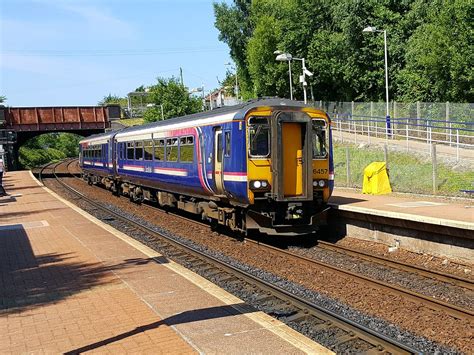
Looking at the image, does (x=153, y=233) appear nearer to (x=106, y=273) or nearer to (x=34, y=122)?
(x=106, y=273)

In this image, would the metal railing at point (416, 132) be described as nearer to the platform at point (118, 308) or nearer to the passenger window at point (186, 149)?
the passenger window at point (186, 149)

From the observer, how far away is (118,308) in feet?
22.8

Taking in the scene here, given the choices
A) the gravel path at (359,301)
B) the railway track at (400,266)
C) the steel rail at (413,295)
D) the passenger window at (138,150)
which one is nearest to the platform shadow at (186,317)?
the gravel path at (359,301)

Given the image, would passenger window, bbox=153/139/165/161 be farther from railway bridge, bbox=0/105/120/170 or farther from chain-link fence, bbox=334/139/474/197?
railway bridge, bbox=0/105/120/170

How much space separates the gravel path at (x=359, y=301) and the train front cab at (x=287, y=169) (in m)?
1.00

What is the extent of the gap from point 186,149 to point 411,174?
7798 millimetres

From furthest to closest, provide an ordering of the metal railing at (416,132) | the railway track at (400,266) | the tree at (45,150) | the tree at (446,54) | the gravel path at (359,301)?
1. the tree at (45,150)
2. the tree at (446,54)
3. the metal railing at (416,132)
4. the railway track at (400,266)
5. the gravel path at (359,301)

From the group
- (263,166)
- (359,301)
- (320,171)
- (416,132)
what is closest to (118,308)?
(359,301)

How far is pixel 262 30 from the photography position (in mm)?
49375

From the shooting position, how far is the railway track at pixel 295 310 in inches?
243

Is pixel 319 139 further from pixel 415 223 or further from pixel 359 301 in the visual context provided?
pixel 359 301

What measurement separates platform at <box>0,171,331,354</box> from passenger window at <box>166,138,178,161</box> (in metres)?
4.94

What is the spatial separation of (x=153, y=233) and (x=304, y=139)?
16.1ft

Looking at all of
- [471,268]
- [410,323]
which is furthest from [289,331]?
[471,268]
